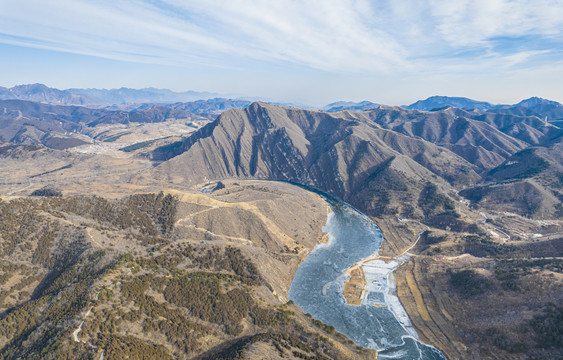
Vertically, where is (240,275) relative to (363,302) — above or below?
above

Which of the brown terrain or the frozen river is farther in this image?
the frozen river

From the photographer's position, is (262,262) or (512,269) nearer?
(512,269)

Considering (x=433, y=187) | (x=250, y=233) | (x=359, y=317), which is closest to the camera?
(x=359, y=317)

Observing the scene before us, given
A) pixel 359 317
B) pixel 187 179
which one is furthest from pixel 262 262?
pixel 187 179

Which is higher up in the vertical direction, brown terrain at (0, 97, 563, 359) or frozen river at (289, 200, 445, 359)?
brown terrain at (0, 97, 563, 359)

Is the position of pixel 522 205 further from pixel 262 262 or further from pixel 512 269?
pixel 262 262

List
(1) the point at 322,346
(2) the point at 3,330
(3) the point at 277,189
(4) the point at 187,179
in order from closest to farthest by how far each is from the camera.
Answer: (2) the point at 3,330
(1) the point at 322,346
(3) the point at 277,189
(4) the point at 187,179

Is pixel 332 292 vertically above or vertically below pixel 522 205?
below
